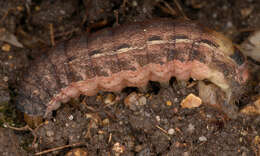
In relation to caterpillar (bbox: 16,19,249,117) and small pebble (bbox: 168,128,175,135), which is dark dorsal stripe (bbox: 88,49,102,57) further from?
small pebble (bbox: 168,128,175,135)

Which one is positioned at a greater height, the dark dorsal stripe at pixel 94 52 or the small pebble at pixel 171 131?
the dark dorsal stripe at pixel 94 52

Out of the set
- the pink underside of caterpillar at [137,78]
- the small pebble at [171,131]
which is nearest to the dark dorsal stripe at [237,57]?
the pink underside of caterpillar at [137,78]

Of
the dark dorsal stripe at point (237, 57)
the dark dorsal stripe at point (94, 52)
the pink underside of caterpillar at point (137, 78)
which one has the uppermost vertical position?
the dark dorsal stripe at point (94, 52)

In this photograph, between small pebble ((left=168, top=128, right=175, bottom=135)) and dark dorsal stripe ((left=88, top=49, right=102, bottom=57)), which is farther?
small pebble ((left=168, top=128, right=175, bottom=135))

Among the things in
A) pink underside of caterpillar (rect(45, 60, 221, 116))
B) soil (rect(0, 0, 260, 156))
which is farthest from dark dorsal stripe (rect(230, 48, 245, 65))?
soil (rect(0, 0, 260, 156))

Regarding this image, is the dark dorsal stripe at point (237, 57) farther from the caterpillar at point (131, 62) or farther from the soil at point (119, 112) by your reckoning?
the soil at point (119, 112)

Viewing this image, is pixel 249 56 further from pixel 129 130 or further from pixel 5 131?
pixel 5 131

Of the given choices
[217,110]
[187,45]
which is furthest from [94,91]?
[217,110]
